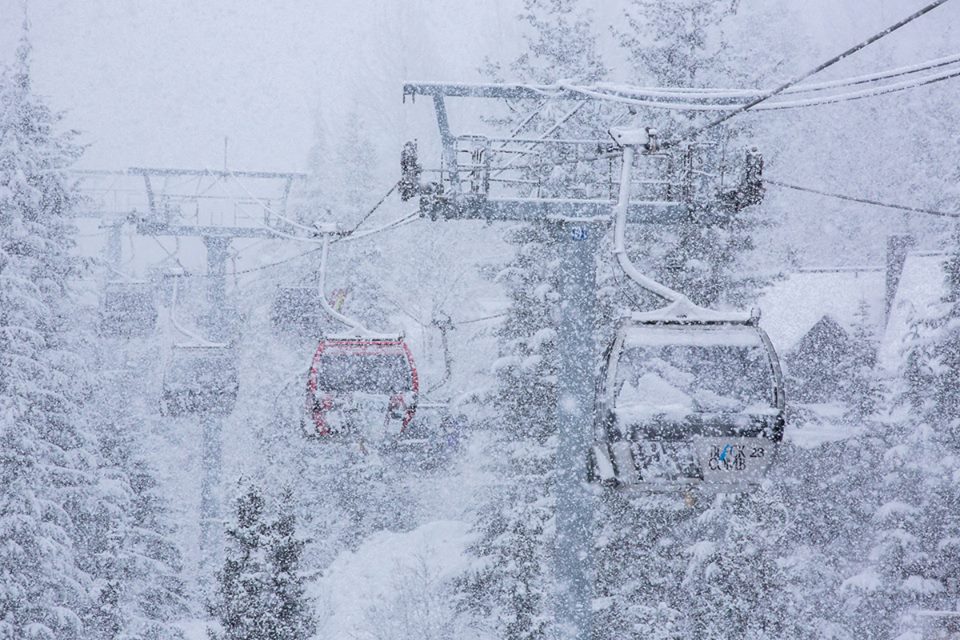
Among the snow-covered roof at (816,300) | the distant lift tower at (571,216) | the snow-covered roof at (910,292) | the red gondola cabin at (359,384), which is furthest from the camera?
the snow-covered roof at (816,300)

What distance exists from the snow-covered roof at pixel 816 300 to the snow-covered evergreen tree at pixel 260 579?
71.9 ft

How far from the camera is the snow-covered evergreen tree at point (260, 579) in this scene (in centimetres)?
1544

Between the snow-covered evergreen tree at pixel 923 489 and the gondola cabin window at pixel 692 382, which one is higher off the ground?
the gondola cabin window at pixel 692 382

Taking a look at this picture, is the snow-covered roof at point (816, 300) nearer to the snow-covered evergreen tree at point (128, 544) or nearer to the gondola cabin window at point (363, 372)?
the snow-covered evergreen tree at point (128, 544)

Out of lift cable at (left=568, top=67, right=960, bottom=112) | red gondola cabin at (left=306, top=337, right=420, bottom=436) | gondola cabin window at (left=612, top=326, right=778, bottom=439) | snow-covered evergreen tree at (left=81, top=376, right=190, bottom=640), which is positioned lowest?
snow-covered evergreen tree at (left=81, top=376, right=190, bottom=640)

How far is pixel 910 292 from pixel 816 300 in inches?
121

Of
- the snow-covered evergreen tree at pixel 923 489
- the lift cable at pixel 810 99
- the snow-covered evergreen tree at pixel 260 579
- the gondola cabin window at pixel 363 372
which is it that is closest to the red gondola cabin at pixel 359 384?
the gondola cabin window at pixel 363 372

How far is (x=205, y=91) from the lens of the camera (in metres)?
143

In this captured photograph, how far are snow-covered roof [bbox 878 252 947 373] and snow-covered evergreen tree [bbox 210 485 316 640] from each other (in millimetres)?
21338

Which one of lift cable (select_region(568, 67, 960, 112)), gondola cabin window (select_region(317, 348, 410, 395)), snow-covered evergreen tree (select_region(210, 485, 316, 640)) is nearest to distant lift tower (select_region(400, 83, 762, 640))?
lift cable (select_region(568, 67, 960, 112))

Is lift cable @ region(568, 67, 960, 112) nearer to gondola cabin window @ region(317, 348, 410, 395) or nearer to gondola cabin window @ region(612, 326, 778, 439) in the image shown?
gondola cabin window @ region(612, 326, 778, 439)

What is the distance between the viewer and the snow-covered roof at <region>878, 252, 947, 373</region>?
31750mm

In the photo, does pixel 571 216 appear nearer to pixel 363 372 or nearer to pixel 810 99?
pixel 810 99

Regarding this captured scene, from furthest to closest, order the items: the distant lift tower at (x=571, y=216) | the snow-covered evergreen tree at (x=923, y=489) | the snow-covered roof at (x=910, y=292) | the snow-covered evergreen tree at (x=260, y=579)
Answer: the snow-covered roof at (x=910, y=292), the snow-covered evergreen tree at (x=923, y=489), the snow-covered evergreen tree at (x=260, y=579), the distant lift tower at (x=571, y=216)
